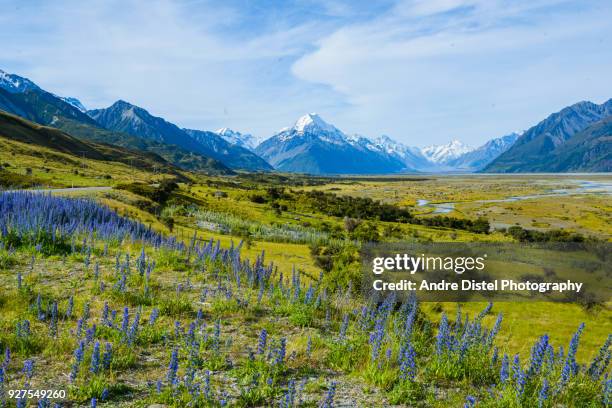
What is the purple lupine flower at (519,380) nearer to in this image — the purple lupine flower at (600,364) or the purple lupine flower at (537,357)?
the purple lupine flower at (537,357)

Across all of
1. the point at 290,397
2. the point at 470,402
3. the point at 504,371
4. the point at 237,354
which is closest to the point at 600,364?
the point at 504,371

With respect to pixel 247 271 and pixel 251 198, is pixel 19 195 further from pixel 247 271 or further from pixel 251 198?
pixel 251 198

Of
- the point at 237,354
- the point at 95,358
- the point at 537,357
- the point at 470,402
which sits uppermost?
the point at 537,357

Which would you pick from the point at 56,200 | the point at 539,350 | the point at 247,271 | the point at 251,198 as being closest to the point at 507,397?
the point at 539,350

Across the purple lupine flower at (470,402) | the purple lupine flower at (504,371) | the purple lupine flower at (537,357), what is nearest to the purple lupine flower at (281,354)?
the purple lupine flower at (470,402)

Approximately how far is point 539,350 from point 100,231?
654 inches

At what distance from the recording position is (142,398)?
6.49m

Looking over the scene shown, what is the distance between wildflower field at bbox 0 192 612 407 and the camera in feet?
21.7

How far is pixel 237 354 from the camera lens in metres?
8.30

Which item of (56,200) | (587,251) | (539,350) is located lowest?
(587,251)

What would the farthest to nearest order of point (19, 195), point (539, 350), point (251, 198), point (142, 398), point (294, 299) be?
1. point (251, 198)
2. point (19, 195)
3. point (294, 299)
4. point (539, 350)
5. point (142, 398)

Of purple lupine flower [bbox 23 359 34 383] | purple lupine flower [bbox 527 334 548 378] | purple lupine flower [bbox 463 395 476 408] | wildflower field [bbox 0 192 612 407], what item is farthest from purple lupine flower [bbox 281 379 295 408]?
purple lupine flower [bbox 527 334 548 378]

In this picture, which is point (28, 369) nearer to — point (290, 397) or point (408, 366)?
point (290, 397)

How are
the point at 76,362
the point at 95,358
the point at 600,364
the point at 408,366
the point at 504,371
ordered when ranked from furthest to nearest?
the point at 600,364 → the point at 408,366 → the point at 504,371 → the point at 95,358 → the point at 76,362
